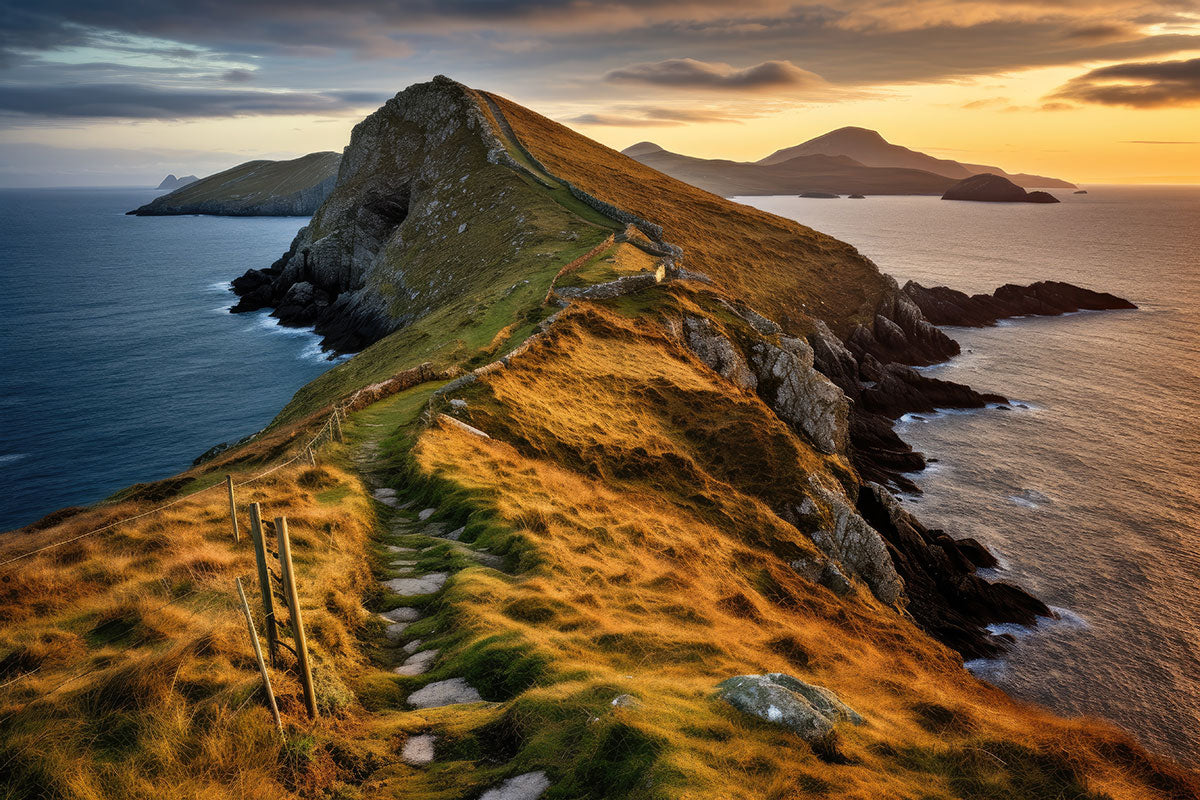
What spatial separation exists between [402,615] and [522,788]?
257 inches

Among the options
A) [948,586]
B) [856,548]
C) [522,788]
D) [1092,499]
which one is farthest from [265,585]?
[1092,499]

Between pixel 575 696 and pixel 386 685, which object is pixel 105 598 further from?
pixel 575 696

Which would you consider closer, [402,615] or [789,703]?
[789,703]

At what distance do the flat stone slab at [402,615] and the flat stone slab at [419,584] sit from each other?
2.22ft

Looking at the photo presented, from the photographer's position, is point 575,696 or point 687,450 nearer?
point 575,696

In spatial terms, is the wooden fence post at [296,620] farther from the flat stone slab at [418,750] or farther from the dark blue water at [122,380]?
the dark blue water at [122,380]

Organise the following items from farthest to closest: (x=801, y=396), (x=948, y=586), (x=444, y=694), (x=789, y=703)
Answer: (x=801, y=396)
(x=948, y=586)
(x=444, y=694)
(x=789, y=703)

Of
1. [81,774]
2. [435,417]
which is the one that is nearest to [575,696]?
[81,774]

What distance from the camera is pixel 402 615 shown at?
14195 millimetres

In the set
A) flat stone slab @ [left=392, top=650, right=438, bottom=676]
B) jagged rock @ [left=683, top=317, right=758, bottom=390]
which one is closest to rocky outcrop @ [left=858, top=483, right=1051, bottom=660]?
jagged rock @ [left=683, top=317, right=758, bottom=390]

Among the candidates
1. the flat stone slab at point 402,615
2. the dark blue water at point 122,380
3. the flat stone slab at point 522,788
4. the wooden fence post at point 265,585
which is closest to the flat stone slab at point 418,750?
the flat stone slab at point 522,788

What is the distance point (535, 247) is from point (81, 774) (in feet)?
200

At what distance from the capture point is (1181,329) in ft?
311

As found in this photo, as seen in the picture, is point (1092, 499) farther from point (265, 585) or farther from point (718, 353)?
point (265, 585)
